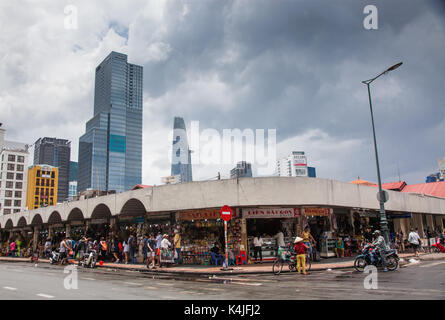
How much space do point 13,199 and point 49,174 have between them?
940 inches

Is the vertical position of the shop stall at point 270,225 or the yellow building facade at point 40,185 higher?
the yellow building facade at point 40,185

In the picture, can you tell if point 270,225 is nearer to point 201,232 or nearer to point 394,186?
point 201,232

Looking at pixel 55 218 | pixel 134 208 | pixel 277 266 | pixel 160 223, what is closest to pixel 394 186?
pixel 160 223

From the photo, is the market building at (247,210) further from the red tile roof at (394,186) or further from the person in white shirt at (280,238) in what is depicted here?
the red tile roof at (394,186)

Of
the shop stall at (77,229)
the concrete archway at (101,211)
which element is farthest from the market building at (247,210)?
the shop stall at (77,229)

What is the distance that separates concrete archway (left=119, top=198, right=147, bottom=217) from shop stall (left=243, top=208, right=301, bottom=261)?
7.90 m

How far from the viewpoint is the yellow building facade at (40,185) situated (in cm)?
13575

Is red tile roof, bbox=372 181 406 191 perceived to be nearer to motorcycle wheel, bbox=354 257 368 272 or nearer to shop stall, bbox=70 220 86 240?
motorcycle wheel, bbox=354 257 368 272

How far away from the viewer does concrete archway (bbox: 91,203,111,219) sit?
2792cm

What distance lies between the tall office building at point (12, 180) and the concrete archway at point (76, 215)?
99833mm

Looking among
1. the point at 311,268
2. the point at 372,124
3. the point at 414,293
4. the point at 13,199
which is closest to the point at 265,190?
the point at 311,268

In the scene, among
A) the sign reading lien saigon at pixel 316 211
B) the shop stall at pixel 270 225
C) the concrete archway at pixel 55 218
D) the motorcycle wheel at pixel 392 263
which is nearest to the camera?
the motorcycle wheel at pixel 392 263

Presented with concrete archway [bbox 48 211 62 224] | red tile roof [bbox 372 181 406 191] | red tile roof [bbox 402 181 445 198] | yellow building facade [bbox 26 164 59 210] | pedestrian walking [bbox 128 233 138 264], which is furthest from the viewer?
yellow building facade [bbox 26 164 59 210]

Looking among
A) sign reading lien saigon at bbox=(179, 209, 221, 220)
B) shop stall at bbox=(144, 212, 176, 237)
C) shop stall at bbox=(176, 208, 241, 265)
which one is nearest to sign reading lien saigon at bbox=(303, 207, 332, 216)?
shop stall at bbox=(176, 208, 241, 265)
